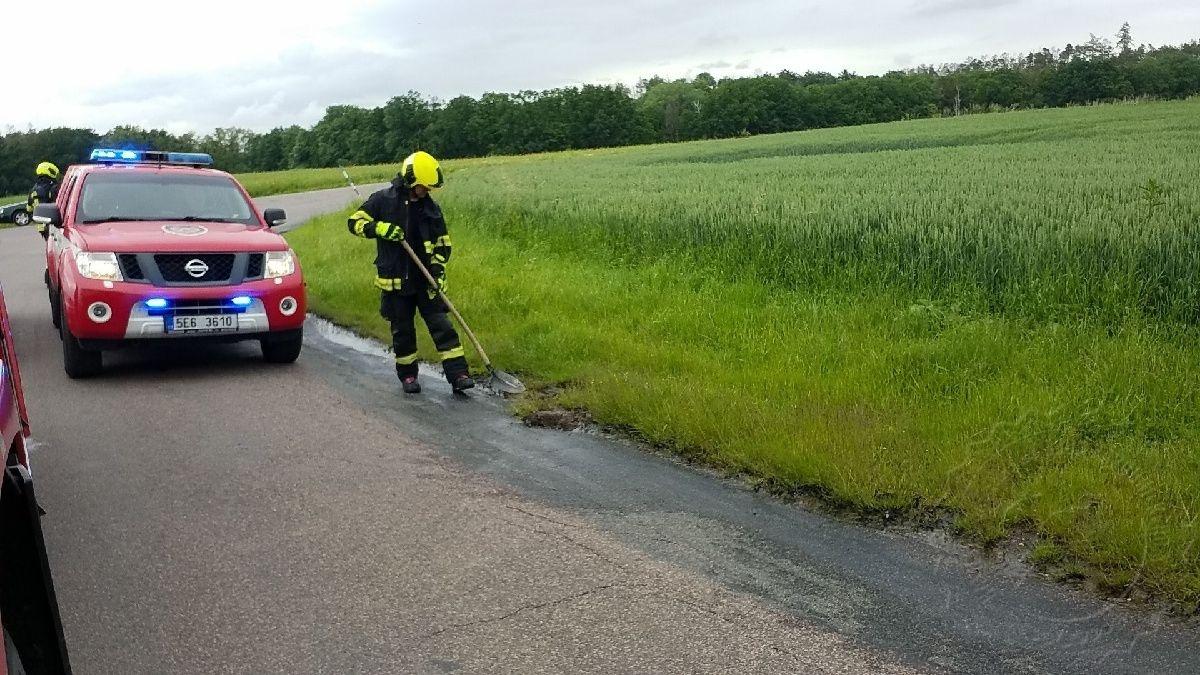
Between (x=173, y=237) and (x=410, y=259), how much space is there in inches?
84.4

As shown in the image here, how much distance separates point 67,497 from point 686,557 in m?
3.36

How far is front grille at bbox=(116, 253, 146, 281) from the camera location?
28.9 feet

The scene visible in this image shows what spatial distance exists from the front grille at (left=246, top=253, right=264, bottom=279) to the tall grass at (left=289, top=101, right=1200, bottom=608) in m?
1.95

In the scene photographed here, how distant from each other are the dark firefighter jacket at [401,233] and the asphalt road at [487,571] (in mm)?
1833

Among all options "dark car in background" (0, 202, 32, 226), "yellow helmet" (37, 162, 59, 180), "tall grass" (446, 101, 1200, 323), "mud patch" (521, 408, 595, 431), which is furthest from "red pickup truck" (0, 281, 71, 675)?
"yellow helmet" (37, 162, 59, 180)

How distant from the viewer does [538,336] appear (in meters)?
9.77

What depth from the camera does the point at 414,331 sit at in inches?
340

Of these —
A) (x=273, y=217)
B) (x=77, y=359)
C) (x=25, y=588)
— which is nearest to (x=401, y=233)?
(x=273, y=217)

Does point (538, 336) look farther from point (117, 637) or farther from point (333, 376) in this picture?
point (117, 637)

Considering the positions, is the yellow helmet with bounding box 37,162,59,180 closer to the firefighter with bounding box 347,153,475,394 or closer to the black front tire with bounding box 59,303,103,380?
the black front tire with bounding box 59,303,103,380

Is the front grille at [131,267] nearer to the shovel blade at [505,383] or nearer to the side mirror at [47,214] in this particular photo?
the side mirror at [47,214]

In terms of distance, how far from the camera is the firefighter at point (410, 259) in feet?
27.9

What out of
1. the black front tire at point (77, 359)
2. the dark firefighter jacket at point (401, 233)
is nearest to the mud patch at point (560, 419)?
the dark firefighter jacket at point (401, 233)

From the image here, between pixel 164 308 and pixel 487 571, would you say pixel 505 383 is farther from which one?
pixel 487 571
